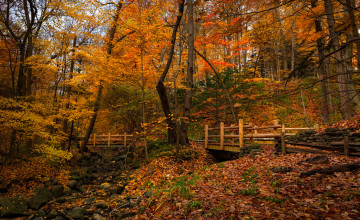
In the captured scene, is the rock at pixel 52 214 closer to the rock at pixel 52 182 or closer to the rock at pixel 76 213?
the rock at pixel 76 213

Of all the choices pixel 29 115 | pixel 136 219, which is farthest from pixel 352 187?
pixel 29 115

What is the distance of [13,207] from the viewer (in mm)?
6906

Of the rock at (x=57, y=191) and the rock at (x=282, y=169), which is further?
the rock at (x=57, y=191)

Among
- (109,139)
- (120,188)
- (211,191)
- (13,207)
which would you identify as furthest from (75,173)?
(211,191)

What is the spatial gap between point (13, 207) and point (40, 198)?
1077mm

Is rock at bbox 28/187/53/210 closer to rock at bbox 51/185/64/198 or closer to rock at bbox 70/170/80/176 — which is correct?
rock at bbox 51/185/64/198

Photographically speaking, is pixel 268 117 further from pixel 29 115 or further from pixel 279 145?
pixel 29 115

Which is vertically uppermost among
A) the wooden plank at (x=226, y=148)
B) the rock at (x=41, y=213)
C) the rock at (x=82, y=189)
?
the wooden plank at (x=226, y=148)

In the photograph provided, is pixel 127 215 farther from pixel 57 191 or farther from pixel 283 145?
pixel 283 145

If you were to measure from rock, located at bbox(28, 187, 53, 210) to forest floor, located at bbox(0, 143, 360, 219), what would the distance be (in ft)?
1.00

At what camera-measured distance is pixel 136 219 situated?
5.29m

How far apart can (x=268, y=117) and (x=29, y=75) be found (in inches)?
747

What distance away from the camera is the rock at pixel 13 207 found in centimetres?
668

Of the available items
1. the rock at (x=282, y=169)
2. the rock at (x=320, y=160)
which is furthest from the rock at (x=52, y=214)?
the rock at (x=320, y=160)
